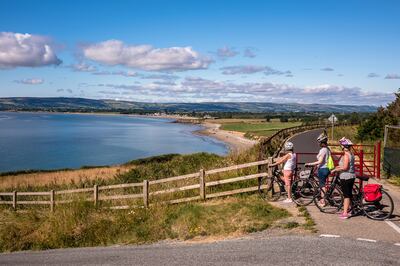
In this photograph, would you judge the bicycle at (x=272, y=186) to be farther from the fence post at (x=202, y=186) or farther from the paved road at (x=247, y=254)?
the paved road at (x=247, y=254)

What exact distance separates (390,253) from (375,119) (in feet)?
111

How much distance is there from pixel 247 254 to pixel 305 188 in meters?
4.46

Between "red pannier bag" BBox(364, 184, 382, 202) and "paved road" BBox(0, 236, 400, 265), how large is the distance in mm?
1807

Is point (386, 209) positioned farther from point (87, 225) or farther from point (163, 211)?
point (87, 225)

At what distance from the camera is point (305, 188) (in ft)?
40.4

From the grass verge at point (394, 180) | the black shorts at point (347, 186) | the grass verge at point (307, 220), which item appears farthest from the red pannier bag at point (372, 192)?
the grass verge at point (394, 180)

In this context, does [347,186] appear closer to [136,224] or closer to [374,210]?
[374,210]

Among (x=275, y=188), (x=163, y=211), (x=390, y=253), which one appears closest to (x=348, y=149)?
(x=390, y=253)

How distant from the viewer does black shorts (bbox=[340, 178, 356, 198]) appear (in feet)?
32.9

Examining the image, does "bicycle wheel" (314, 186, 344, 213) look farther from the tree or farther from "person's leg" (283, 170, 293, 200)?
the tree

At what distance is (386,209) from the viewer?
1120cm

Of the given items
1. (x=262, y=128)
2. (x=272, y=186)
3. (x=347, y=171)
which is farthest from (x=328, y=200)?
(x=262, y=128)

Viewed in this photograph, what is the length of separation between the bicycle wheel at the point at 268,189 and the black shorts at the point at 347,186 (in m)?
2.88

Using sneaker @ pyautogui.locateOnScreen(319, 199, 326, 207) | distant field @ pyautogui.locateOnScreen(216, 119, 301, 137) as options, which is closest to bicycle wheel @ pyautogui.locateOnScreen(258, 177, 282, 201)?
sneaker @ pyautogui.locateOnScreen(319, 199, 326, 207)
